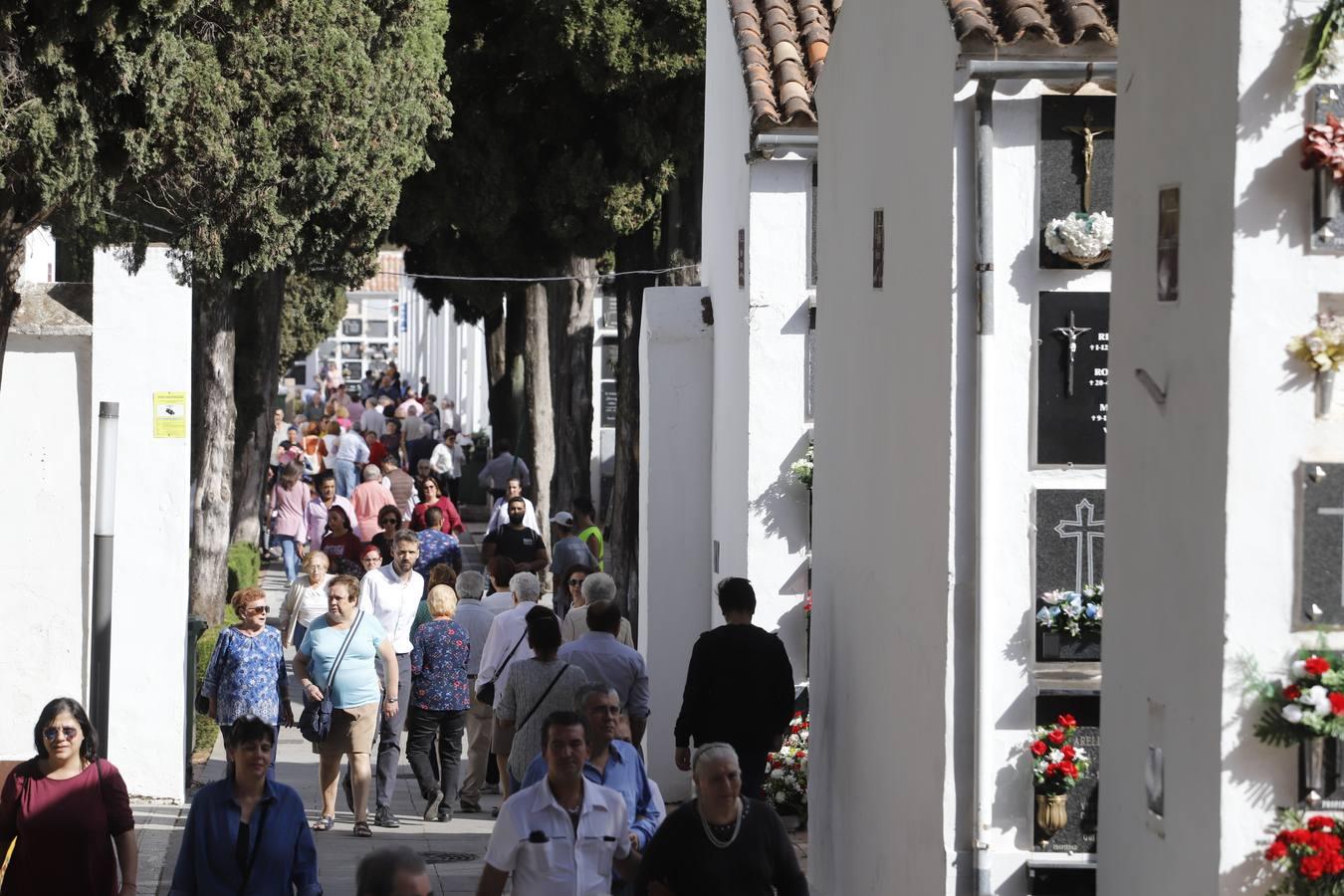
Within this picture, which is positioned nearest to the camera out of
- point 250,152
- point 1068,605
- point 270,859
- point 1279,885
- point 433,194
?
point 1279,885

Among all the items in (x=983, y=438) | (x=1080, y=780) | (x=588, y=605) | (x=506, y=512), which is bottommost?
(x=1080, y=780)

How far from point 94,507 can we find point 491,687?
2.72 meters

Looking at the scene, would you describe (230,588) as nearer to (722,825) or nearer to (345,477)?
(345,477)

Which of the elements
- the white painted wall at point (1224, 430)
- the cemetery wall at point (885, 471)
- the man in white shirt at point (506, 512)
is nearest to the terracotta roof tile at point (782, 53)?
the cemetery wall at point (885, 471)

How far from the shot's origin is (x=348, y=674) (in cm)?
1216

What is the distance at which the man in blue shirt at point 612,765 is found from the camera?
799cm

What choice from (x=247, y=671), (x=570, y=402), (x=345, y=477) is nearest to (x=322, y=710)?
(x=247, y=671)

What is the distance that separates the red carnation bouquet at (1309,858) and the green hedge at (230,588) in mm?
11793

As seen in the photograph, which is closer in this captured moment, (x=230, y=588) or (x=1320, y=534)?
(x=1320, y=534)

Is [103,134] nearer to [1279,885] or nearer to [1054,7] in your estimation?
[1054,7]

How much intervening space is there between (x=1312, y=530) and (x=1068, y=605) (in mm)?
3155

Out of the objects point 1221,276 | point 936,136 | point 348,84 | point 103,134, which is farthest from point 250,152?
point 1221,276

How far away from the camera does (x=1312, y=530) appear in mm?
5480

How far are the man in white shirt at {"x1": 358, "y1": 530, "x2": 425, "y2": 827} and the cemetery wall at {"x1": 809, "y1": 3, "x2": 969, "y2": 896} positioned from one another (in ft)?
9.83
